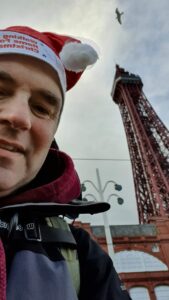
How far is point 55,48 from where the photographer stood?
86.5 inches

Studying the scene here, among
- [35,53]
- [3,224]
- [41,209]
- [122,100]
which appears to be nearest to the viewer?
[3,224]

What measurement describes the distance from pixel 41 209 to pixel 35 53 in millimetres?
822

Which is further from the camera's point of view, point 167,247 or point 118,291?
point 167,247

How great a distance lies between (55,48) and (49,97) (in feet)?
2.74

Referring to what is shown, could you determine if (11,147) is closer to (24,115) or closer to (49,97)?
(24,115)

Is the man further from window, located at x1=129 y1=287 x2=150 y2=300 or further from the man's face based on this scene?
window, located at x1=129 y1=287 x2=150 y2=300

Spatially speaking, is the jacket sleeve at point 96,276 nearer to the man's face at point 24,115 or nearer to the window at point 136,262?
the man's face at point 24,115

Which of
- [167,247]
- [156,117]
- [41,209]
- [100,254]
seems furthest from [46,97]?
[156,117]

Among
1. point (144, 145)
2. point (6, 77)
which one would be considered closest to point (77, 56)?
point (6, 77)

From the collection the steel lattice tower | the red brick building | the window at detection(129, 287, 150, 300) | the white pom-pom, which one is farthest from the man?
the steel lattice tower

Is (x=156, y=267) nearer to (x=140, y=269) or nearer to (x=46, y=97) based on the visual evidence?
(x=140, y=269)

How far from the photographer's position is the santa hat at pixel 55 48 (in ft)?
5.32

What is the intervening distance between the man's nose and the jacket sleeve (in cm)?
67

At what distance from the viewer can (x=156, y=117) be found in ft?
115
